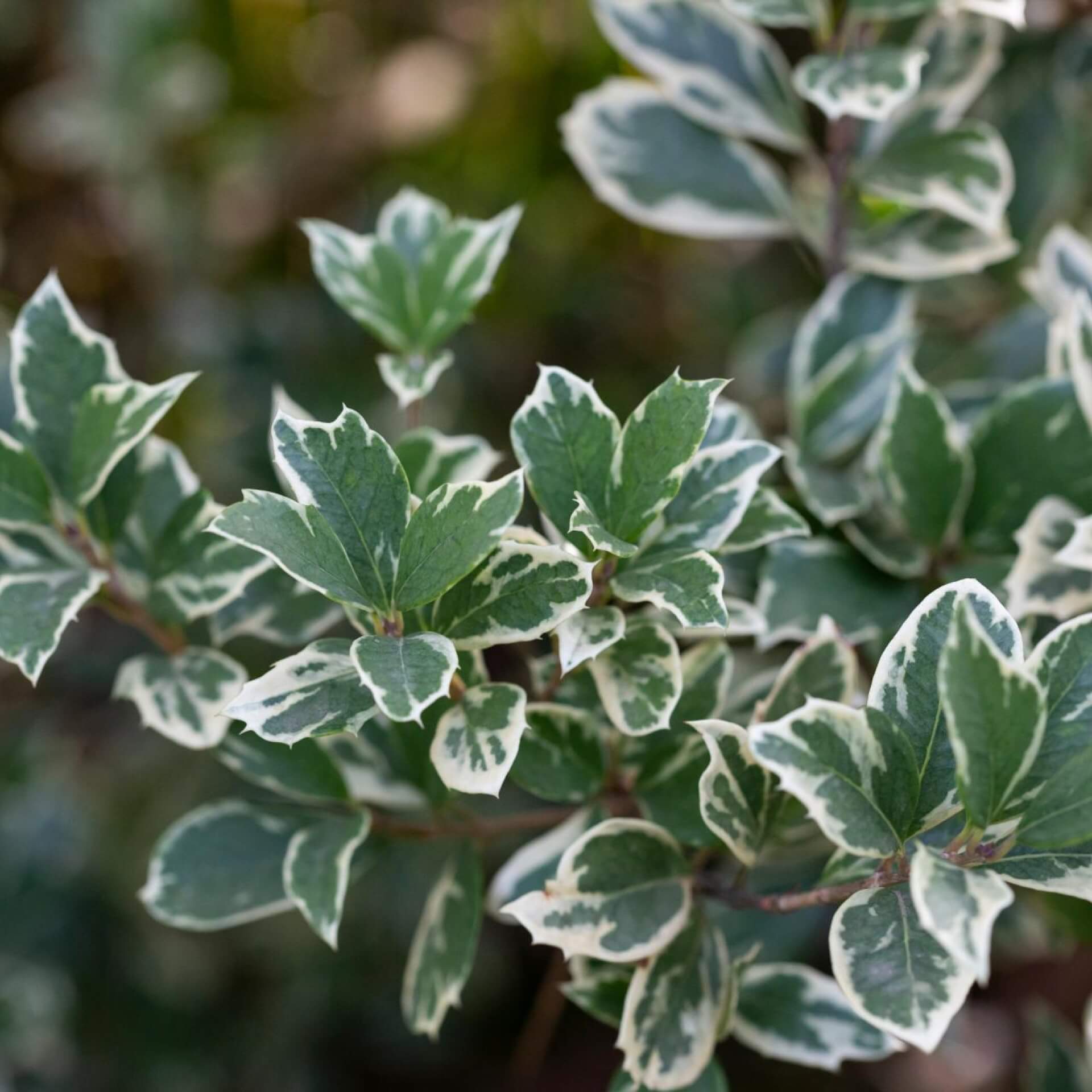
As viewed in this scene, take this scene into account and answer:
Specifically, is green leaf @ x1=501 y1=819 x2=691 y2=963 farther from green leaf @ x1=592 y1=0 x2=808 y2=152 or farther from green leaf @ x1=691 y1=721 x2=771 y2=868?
green leaf @ x1=592 y1=0 x2=808 y2=152

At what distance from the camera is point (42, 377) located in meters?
0.66

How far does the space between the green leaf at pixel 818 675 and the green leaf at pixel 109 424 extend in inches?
13.9

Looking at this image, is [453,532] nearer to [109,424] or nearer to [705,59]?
[109,424]

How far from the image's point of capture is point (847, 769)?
20.2 inches

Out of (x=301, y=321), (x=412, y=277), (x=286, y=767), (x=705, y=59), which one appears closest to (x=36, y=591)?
(x=286, y=767)

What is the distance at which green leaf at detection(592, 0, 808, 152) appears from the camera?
0.88 m

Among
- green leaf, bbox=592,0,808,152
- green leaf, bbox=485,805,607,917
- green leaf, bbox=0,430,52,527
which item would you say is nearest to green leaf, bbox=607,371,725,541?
green leaf, bbox=485,805,607,917

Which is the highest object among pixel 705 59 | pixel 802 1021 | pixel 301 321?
pixel 705 59

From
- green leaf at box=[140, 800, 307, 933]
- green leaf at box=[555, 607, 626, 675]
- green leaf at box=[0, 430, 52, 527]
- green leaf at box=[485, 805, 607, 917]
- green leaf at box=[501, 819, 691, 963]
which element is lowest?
green leaf at box=[140, 800, 307, 933]

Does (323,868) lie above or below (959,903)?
below

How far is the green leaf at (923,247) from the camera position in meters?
0.85

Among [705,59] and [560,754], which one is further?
[705,59]

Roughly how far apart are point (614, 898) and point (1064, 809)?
0.23 metres

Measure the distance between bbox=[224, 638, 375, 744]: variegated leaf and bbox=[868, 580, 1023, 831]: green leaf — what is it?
0.24 meters
